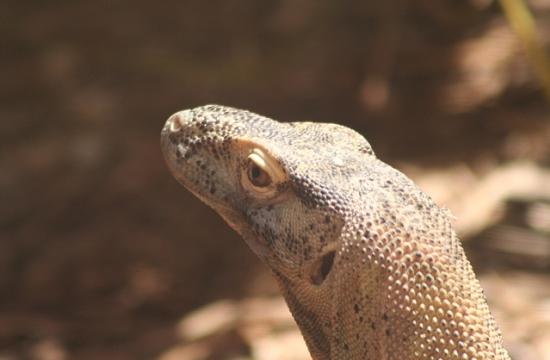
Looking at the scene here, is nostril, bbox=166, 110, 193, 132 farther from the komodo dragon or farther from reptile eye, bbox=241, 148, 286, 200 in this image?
reptile eye, bbox=241, 148, 286, 200

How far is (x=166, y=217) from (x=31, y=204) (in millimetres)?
1142

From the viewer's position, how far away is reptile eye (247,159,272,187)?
265 cm

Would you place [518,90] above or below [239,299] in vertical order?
above

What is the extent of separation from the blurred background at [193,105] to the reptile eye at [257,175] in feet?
6.75

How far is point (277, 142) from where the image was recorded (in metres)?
2.68

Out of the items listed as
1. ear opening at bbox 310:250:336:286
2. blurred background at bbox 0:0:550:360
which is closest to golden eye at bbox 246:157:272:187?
ear opening at bbox 310:250:336:286

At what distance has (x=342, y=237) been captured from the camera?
246 centimetres

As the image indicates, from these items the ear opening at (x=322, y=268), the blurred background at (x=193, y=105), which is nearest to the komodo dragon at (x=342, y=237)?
the ear opening at (x=322, y=268)

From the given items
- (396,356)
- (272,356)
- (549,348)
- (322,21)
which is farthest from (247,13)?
(396,356)

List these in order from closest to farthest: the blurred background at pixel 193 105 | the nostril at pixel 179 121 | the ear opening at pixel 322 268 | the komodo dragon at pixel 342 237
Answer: the komodo dragon at pixel 342 237
the ear opening at pixel 322 268
the nostril at pixel 179 121
the blurred background at pixel 193 105

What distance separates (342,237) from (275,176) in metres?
0.30

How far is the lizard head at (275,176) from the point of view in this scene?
2537 millimetres

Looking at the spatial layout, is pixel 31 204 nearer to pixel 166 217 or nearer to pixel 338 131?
pixel 166 217

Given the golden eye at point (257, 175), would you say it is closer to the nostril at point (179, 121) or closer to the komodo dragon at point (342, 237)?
the komodo dragon at point (342, 237)
